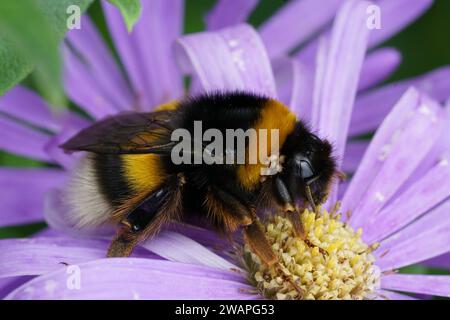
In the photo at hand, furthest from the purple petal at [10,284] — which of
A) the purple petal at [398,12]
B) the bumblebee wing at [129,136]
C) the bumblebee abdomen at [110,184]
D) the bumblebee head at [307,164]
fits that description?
the purple petal at [398,12]

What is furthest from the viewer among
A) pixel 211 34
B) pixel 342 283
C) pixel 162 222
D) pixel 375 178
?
pixel 211 34

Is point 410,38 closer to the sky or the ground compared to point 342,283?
closer to the sky

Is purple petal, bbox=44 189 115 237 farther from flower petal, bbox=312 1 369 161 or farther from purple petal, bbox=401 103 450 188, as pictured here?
purple petal, bbox=401 103 450 188

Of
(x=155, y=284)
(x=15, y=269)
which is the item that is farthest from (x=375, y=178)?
(x=15, y=269)

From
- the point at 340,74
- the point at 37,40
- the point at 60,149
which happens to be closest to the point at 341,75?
the point at 340,74

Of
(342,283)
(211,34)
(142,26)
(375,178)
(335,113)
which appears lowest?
(342,283)

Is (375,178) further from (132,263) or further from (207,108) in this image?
(132,263)

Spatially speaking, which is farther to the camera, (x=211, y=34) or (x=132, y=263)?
(x=211, y=34)

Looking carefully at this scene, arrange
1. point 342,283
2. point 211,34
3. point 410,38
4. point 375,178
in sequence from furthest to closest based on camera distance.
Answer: point 410,38 → point 211,34 → point 375,178 → point 342,283

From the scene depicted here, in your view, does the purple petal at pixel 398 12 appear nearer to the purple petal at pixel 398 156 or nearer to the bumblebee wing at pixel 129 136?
the purple petal at pixel 398 156
